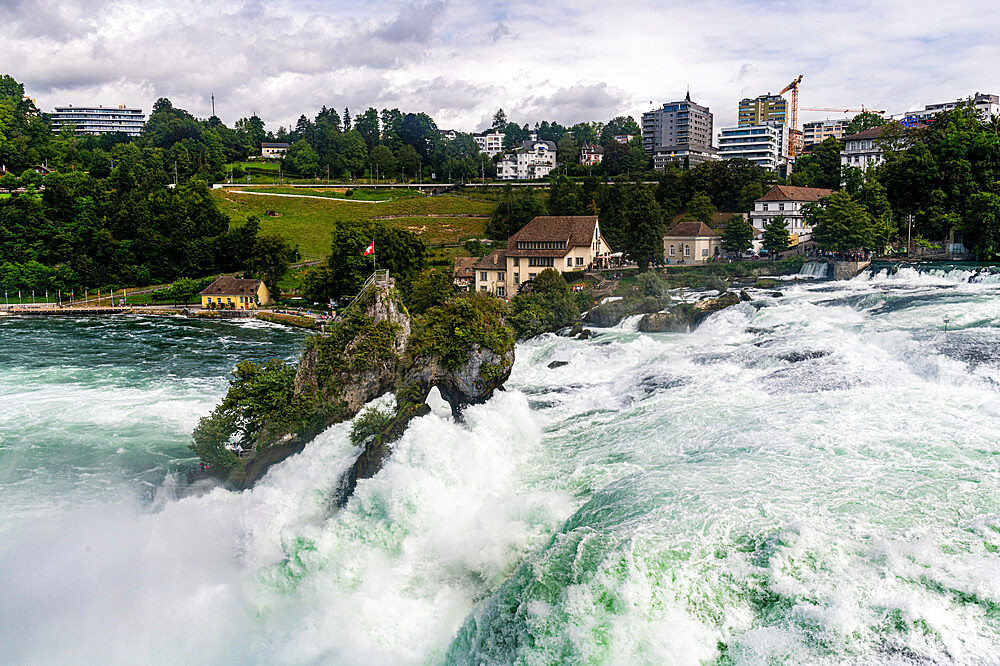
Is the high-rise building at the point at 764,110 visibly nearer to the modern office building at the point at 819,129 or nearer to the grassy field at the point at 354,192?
the modern office building at the point at 819,129

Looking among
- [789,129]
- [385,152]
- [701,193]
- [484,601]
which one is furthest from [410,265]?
[789,129]

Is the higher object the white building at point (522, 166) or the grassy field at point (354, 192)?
the white building at point (522, 166)

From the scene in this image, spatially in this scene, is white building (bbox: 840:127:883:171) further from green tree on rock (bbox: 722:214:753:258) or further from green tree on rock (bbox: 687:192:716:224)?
green tree on rock (bbox: 722:214:753:258)


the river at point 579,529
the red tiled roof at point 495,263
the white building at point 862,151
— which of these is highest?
the white building at point 862,151

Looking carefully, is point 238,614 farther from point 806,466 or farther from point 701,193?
point 701,193

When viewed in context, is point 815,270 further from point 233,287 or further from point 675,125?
point 675,125

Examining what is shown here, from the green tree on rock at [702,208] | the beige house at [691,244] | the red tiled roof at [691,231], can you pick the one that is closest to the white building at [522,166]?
the green tree on rock at [702,208]

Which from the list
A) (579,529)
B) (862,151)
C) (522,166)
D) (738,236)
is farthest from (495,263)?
(522,166)
